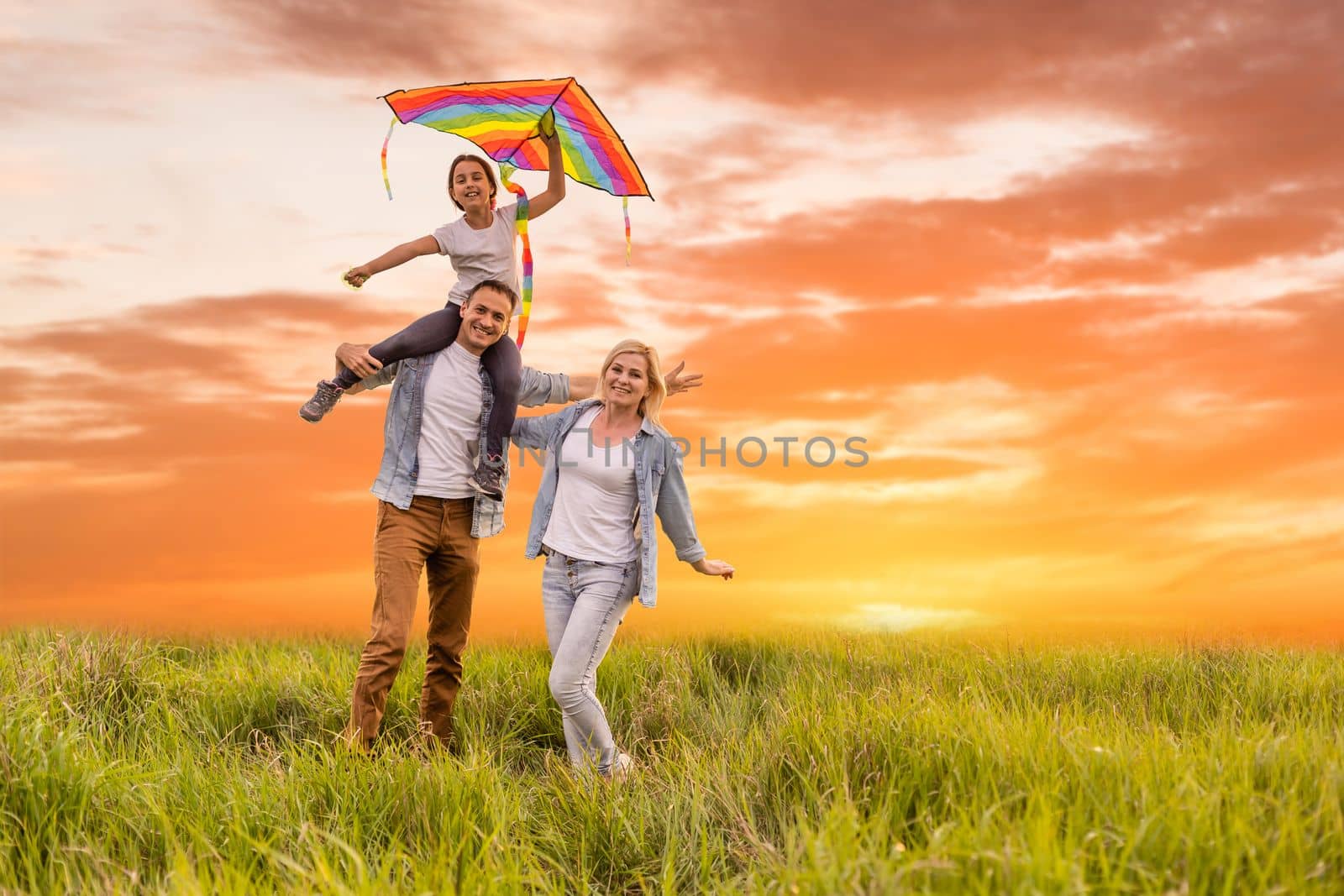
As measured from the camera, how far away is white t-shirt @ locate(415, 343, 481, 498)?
259 inches

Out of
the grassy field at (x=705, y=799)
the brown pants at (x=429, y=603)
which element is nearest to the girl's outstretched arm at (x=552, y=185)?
the brown pants at (x=429, y=603)

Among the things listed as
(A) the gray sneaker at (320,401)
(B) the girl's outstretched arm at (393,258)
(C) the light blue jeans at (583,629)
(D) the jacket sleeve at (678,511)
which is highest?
(B) the girl's outstretched arm at (393,258)

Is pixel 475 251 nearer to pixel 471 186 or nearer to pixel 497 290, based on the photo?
pixel 471 186

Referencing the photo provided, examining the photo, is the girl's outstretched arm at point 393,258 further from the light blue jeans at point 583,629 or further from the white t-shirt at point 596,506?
the light blue jeans at point 583,629

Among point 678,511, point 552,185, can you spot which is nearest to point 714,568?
point 678,511

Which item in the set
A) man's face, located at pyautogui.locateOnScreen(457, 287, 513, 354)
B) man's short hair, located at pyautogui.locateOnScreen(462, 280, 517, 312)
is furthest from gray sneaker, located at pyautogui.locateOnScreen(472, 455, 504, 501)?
man's short hair, located at pyautogui.locateOnScreen(462, 280, 517, 312)

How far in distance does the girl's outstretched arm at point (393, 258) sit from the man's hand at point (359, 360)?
566 mm

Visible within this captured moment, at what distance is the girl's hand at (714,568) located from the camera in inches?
254

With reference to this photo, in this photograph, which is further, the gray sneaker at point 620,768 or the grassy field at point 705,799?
the gray sneaker at point 620,768

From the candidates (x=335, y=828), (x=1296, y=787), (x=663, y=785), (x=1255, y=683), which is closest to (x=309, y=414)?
(x=335, y=828)

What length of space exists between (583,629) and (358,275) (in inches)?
121

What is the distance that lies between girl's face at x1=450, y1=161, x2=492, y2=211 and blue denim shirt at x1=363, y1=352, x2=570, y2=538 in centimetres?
126

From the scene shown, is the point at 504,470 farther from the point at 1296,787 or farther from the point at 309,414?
the point at 1296,787

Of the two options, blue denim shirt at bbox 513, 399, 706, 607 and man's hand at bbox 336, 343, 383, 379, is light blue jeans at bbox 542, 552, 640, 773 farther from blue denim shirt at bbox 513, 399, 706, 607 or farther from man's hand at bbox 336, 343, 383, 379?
man's hand at bbox 336, 343, 383, 379
